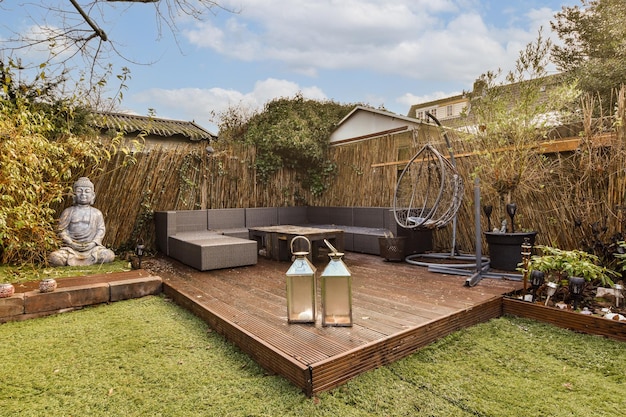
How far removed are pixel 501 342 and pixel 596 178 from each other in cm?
228

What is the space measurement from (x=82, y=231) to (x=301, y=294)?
3.56m

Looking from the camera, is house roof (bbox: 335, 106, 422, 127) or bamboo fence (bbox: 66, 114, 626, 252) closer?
bamboo fence (bbox: 66, 114, 626, 252)

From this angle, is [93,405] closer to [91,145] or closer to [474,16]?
[91,145]

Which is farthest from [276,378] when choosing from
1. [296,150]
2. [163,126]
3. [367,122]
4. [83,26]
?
[163,126]

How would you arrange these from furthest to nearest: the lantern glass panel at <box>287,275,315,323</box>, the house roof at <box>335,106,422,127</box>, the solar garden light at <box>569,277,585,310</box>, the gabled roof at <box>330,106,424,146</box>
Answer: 1. the gabled roof at <box>330,106,424,146</box>
2. the house roof at <box>335,106,422,127</box>
3. the solar garden light at <box>569,277,585,310</box>
4. the lantern glass panel at <box>287,275,315,323</box>

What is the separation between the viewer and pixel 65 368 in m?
2.05

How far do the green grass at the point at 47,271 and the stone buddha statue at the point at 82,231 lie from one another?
16 cm

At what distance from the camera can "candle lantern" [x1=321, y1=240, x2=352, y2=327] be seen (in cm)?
222

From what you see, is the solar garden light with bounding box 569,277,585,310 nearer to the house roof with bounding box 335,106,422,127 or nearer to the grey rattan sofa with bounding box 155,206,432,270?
the grey rattan sofa with bounding box 155,206,432,270

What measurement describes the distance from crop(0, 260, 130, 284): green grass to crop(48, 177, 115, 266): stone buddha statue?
16 cm

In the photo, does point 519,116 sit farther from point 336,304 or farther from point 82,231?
point 82,231

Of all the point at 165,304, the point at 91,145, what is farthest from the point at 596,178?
the point at 91,145

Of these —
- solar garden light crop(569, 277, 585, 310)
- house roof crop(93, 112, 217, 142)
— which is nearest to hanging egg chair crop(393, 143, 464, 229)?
solar garden light crop(569, 277, 585, 310)

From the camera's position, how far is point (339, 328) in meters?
2.28
